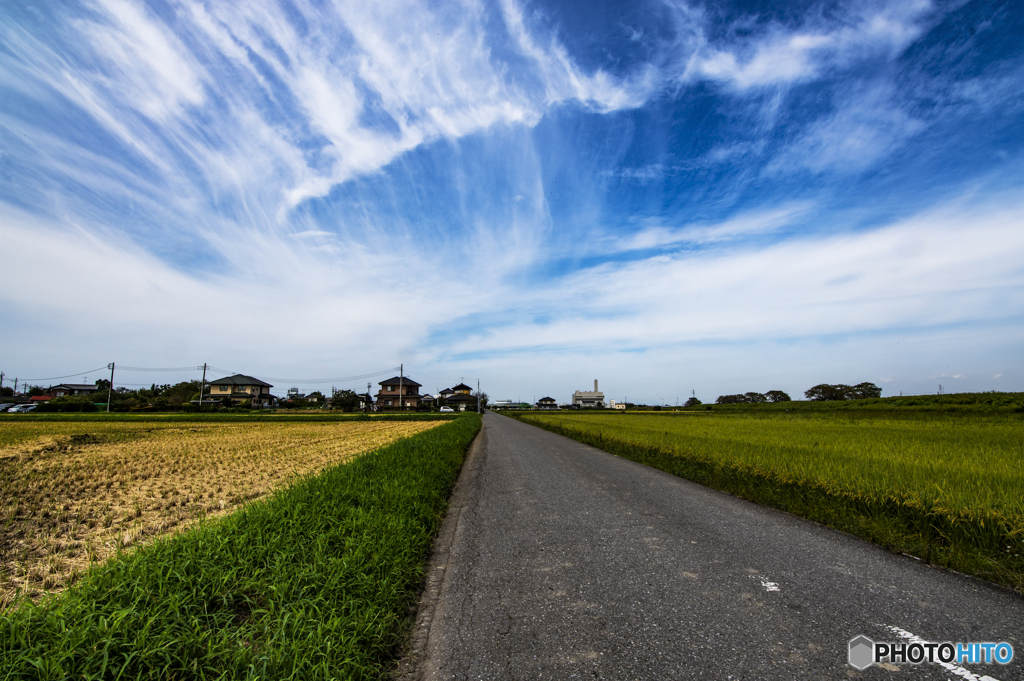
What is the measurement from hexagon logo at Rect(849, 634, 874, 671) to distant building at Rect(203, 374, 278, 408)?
113056 millimetres

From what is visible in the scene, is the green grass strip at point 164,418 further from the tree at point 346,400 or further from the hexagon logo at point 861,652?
the hexagon logo at point 861,652

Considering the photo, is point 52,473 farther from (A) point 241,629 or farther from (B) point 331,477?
(A) point 241,629

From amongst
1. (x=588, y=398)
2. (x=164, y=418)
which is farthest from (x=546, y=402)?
(x=164, y=418)

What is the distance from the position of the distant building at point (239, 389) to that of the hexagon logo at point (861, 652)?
113056 millimetres

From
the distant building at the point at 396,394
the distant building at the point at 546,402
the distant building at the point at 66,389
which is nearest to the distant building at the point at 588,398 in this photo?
the distant building at the point at 546,402

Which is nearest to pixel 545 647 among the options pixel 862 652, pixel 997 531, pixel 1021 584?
pixel 862 652

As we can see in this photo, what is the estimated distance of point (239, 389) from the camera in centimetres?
10119

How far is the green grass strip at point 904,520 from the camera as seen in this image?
14.3ft

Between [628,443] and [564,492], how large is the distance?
7.87 metres

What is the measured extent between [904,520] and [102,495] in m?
14.7

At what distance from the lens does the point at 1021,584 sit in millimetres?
3992

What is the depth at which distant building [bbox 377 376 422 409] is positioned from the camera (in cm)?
10869

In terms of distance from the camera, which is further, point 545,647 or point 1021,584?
point 1021,584

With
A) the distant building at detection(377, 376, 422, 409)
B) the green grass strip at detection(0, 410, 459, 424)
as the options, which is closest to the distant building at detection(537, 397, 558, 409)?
the distant building at detection(377, 376, 422, 409)
